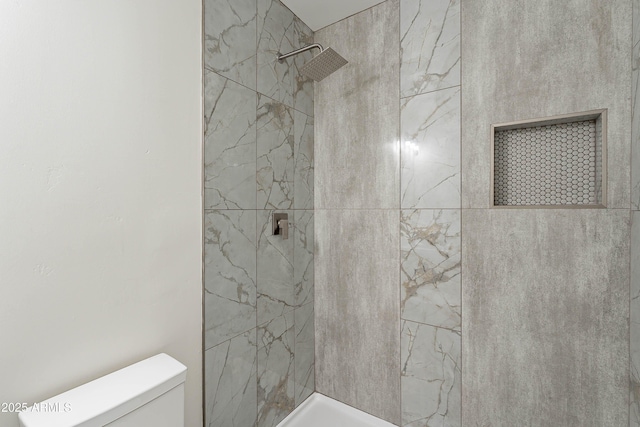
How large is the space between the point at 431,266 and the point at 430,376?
544mm

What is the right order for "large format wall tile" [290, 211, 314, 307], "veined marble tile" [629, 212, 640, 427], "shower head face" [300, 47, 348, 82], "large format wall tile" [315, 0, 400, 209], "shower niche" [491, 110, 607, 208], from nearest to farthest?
"veined marble tile" [629, 212, 640, 427], "shower niche" [491, 110, 607, 208], "shower head face" [300, 47, 348, 82], "large format wall tile" [315, 0, 400, 209], "large format wall tile" [290, 211, 314, 307]

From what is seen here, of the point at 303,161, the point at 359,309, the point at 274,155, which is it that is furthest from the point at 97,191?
the point at 359,309

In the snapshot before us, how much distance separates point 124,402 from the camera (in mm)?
771

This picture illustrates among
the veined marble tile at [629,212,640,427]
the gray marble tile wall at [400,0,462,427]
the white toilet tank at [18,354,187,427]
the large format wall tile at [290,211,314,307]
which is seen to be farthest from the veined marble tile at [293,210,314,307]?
the veined marble tile at [629,212,640,427]

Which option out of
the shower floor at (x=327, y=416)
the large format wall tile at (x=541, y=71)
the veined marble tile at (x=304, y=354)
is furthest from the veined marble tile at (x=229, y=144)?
the shower floor at (x=327, y=416)

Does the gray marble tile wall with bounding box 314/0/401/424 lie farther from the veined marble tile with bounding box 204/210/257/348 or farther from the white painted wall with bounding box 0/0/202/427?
the white painted wall with bounding box 0/0/202/427

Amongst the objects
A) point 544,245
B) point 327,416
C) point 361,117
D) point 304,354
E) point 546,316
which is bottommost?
point 327,416

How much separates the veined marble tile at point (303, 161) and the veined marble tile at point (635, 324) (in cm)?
137

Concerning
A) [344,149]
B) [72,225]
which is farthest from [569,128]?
[72,225]

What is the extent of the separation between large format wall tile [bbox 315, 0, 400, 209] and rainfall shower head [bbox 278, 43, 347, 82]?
273mm

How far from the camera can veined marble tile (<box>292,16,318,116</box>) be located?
166cm

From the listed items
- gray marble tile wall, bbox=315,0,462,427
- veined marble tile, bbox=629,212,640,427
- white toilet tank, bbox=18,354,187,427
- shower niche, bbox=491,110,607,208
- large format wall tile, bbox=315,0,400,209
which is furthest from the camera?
large format wall tile, bbox=315,0,400,209

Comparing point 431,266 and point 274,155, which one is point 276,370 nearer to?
point 431,266

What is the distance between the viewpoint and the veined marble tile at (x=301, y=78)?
5.44 feet
